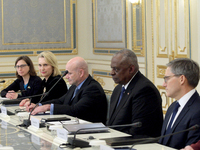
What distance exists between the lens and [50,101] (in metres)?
3.84

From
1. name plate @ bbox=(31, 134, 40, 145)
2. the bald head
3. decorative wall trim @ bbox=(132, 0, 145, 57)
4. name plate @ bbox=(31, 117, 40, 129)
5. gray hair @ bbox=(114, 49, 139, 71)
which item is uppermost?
decorative wall trim @ bbox=(132, 0, 145, 57)

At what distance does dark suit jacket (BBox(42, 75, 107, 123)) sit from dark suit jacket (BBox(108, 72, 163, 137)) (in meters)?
0.44

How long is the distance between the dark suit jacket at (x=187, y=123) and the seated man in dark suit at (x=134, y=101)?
491mm

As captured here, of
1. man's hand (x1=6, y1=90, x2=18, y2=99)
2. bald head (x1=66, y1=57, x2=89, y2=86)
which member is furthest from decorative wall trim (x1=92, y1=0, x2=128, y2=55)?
bald head (x1=66, y1=57, x2=89, y2=86)

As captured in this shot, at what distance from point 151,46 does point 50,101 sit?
8.19 ft

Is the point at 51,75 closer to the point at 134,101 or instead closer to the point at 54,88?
the point at 54,88

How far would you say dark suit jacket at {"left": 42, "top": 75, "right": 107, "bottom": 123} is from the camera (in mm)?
3303

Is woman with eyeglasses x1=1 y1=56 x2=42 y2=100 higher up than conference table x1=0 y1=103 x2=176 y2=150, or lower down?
higher up

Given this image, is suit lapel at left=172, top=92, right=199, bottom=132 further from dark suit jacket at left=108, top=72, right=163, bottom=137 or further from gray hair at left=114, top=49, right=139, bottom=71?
gray hair at left=114, top=49, right=139, bottom=71

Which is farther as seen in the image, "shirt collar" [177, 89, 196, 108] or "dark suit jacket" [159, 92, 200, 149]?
"shirt collar" [177, 89, 196, 108]

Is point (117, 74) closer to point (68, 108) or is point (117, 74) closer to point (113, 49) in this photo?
point (68, 108)

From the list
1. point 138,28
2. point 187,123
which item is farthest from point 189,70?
point 138,28

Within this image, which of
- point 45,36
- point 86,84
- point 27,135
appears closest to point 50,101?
point 86,84

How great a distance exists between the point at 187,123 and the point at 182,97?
18 cm
